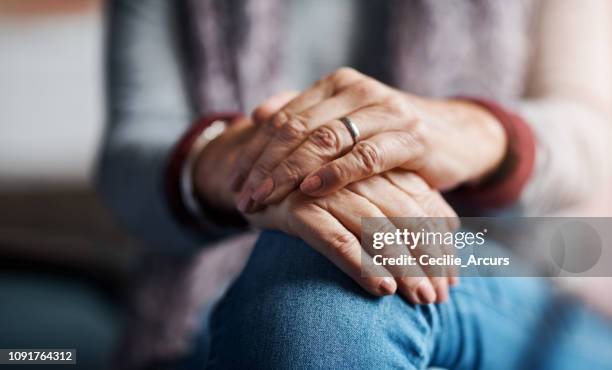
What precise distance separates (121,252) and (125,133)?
69cm

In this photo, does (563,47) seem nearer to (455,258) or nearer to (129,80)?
(455,258)

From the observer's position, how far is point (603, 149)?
647 millimetres

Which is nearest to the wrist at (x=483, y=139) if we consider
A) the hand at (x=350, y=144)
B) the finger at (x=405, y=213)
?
the hand at (x=350, y=144)

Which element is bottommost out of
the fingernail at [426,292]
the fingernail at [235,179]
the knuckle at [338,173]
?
the fingernail at [426,292]

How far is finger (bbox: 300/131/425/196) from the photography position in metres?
0.42

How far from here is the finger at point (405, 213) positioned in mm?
417

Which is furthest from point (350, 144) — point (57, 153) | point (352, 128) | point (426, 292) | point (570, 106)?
point (57, 153)

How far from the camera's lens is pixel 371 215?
419mm

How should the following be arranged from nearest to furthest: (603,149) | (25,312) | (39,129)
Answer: (603,149) → (25,312) → (39,129)

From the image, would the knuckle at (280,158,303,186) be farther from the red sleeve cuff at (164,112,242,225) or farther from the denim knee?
the red sleeve cuff at (164,112,242,225)

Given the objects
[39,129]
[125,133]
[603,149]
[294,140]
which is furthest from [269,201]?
[39,129]

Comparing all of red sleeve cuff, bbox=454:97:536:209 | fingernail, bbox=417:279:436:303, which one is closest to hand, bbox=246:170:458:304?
fingernail, bbox=417:279:436:303

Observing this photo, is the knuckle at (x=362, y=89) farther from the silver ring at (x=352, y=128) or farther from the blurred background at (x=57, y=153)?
the blurred background at (x=57, y=153)
